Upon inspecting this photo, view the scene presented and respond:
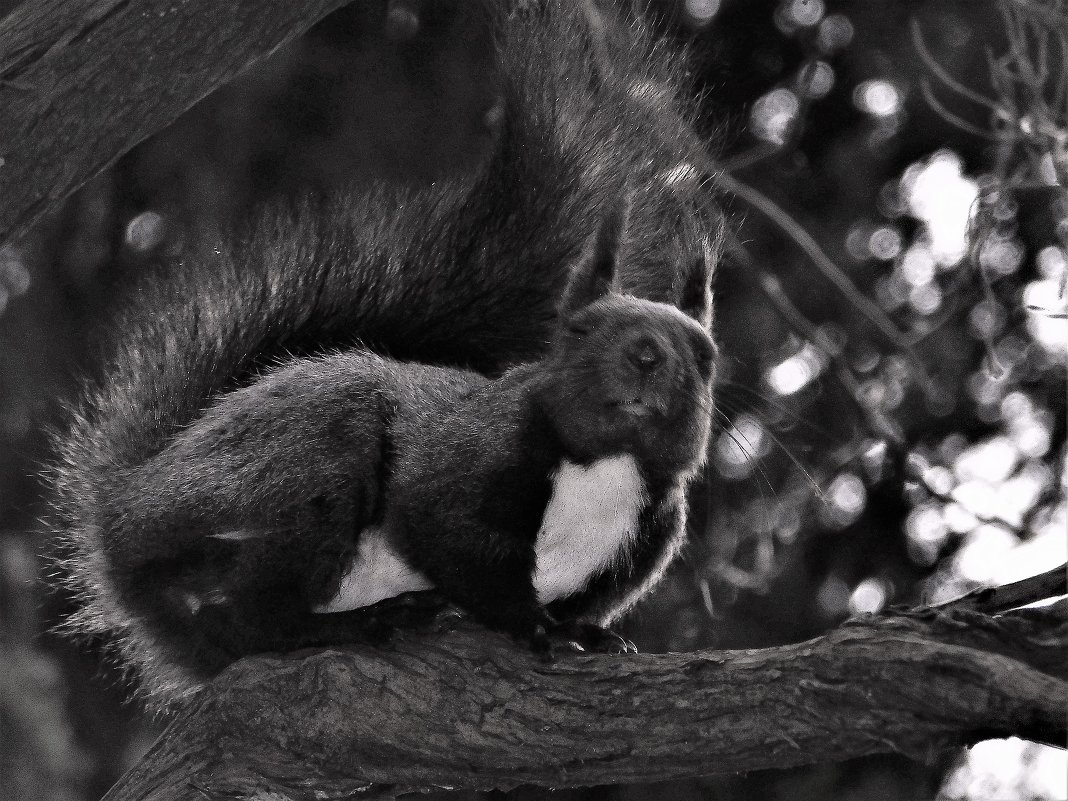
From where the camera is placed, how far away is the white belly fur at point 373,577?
8.49ft

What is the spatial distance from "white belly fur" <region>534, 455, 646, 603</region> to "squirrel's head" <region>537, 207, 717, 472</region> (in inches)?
2.0

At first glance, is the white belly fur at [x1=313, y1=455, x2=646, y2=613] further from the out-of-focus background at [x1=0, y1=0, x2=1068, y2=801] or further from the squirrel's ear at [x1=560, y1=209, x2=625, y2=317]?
the out-of-focus background at [x1=0, y1=0, x2=1068, y2=801]

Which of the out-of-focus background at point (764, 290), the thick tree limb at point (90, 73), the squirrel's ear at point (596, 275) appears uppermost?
the thick tree limb at point (90, 73)

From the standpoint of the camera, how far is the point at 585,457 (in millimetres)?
2486

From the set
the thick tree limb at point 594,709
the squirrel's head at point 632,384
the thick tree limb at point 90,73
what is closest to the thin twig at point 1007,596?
the thick tree limb at point 594,709

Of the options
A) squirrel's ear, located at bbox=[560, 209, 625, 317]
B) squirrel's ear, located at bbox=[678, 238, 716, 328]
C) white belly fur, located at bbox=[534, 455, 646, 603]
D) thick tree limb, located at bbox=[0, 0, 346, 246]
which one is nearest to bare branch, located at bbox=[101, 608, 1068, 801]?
white belly fur, located at bbox=[534, 455, 646, 603]

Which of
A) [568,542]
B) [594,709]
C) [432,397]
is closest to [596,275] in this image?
[432,397]

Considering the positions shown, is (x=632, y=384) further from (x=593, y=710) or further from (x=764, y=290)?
(x=764, y=290)

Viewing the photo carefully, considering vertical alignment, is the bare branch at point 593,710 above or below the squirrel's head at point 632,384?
below

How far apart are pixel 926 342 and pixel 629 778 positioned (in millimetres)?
2819

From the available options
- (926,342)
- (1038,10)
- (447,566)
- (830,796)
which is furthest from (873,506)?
(447,566)

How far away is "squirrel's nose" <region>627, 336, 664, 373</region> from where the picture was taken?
240cm

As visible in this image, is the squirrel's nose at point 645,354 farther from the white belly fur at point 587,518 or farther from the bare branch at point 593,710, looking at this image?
the bare branch at point 593,710

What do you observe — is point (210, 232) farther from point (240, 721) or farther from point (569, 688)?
point (569, 688)
